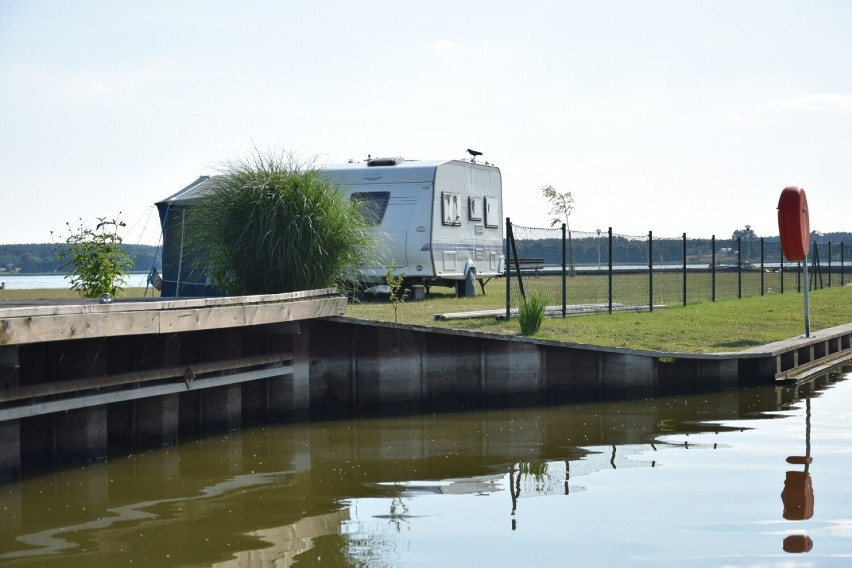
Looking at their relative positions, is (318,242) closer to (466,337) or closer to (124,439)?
(466,337)

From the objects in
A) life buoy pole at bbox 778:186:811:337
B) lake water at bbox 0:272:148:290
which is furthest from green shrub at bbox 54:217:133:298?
life buoy pole at bbox 778:186:811:337

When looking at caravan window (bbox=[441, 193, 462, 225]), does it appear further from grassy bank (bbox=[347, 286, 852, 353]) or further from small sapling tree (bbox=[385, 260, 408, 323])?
small sapling tree (bbox=[385, 260, 408, 323])

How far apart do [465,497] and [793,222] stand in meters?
12.8

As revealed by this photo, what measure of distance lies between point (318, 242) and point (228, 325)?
277 cm

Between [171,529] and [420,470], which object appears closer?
[171,529]

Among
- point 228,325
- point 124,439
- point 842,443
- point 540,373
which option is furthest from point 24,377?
point 842,443

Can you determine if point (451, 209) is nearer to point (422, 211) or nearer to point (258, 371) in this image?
point (422, 211)

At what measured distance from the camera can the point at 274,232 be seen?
14094mm

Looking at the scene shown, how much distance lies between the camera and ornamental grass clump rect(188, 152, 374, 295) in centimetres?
1412

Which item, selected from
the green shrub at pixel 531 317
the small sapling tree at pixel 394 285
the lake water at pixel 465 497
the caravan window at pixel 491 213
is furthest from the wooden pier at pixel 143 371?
the caravan window at pixel 491 213

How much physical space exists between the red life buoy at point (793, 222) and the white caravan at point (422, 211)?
6.97m

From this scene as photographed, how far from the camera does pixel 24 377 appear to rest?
1002 cm

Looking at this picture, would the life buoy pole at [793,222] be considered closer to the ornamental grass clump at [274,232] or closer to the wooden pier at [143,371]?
the ornamental grass clump at [274,232]

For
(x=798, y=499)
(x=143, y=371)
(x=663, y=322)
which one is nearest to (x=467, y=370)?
(x=143, y=371)
